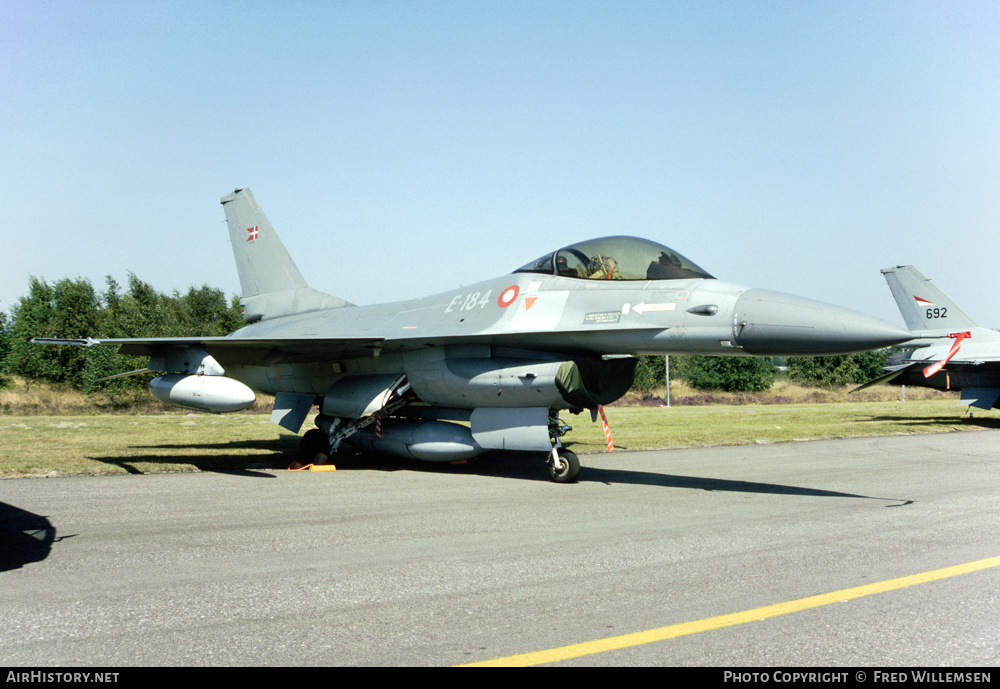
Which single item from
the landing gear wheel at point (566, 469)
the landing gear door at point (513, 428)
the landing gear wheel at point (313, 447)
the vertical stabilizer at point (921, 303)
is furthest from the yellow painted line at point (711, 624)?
the vertical stabilizer at point (921, 303)

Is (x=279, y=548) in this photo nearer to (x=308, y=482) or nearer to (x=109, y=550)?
(x=109, y=550)

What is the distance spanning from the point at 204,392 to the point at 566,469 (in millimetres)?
5819

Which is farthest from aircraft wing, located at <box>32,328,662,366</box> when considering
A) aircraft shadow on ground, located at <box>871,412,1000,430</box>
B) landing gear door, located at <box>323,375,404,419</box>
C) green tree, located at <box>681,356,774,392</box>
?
green tree, located at <box>681,356,774,392</box>

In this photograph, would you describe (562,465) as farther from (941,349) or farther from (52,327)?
(52,327)

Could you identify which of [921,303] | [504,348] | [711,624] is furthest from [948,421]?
[711,624]

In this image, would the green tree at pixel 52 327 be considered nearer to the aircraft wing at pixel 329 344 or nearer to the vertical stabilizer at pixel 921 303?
the aircraft wing at pixel 329 344

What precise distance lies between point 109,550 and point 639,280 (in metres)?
6.80

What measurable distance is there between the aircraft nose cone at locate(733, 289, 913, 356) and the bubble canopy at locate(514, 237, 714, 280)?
1057mm

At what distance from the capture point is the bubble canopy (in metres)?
9.72

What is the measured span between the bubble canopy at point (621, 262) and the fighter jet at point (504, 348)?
0.06 ft

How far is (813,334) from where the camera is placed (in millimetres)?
8125

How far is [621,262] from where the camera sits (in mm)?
10016

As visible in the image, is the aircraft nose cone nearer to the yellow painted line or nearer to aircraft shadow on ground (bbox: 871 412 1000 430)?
the yellow painted line
